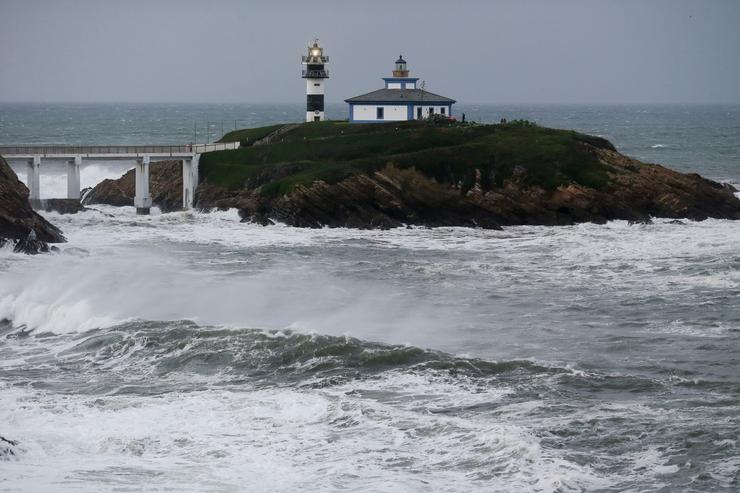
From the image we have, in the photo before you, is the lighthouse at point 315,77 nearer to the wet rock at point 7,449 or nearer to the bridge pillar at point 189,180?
the bridge pillar at point 189,180

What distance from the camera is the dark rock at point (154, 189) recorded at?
81562 mm

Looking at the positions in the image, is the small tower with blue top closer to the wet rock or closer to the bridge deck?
Result: the bridge deck

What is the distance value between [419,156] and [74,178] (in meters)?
23.2

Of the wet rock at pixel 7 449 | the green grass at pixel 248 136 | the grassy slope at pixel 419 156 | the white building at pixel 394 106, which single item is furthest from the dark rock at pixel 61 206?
the wet rock at pixel 7 449

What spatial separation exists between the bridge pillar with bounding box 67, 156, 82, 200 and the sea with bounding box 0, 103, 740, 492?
13.7m

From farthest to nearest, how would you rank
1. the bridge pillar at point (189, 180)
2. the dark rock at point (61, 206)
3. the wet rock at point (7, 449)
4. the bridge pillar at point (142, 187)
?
the bridge pillar at point (189, 180)
the bridge pillar at point (142, 187)
the dark rock at point (61, 206)
the wet rock at point (7, 449)

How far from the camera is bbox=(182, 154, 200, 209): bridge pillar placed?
80.1 m

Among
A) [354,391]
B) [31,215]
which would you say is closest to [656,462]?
[354,391]

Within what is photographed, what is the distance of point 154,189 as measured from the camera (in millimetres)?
83812

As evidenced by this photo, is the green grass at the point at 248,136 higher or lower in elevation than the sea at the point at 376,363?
higher

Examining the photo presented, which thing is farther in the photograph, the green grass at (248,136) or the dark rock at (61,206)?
the green grass at (248,136)

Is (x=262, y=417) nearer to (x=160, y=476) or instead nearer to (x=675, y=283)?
(x=160, y=476)

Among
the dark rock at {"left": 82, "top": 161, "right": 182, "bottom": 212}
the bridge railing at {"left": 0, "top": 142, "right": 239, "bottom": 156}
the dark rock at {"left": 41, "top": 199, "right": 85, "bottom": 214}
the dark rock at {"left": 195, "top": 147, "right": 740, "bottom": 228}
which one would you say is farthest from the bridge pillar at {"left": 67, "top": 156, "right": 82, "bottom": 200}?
the dark rock at {"left": 195, "top": 147, "right": 740, "bottom": 228}

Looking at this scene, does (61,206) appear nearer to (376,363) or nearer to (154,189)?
(154,189)
